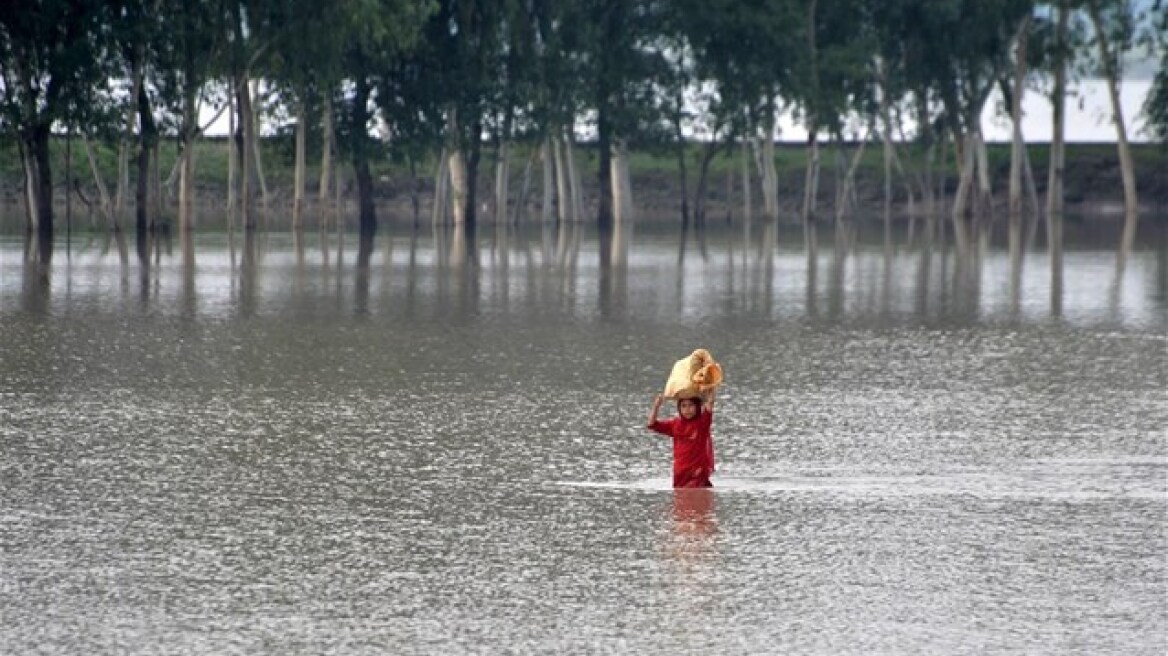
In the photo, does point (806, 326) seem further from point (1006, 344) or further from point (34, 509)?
point (34, 509)

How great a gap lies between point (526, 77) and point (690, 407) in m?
66.0

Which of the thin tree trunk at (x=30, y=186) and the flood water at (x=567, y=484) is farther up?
the thin tree trunk at (x=30, y=186)

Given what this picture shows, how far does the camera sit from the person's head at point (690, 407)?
1406cm

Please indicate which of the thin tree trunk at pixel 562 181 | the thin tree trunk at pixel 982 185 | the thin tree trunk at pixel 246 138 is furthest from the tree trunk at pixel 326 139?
the thin tree trunk at pixel 982 185

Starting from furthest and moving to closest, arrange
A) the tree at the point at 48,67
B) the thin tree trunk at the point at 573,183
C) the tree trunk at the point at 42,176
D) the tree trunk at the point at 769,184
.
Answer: the tree trunk at the point at 769,184 < the thin tree trunk at the point at 573,183 < the tree trunk at the point at 42,176 < the tree at the point at 48,67

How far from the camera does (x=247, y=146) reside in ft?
218

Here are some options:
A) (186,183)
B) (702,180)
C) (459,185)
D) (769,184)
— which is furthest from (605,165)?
(186,183)

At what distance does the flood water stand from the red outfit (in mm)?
193

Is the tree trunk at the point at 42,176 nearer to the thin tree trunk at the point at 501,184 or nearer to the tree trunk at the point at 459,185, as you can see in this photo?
the tree trunk at the point at 459,185

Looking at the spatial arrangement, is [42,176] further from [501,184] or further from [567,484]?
[567,484]

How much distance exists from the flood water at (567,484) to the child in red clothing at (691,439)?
202 mm

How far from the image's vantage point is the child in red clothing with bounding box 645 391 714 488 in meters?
14.0

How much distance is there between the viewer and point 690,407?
14.1 metres

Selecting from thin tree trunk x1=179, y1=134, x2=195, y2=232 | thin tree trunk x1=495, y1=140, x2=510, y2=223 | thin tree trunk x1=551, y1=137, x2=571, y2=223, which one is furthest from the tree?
thin tree trunk x1=551, y1=137, x2=571, y2=223
